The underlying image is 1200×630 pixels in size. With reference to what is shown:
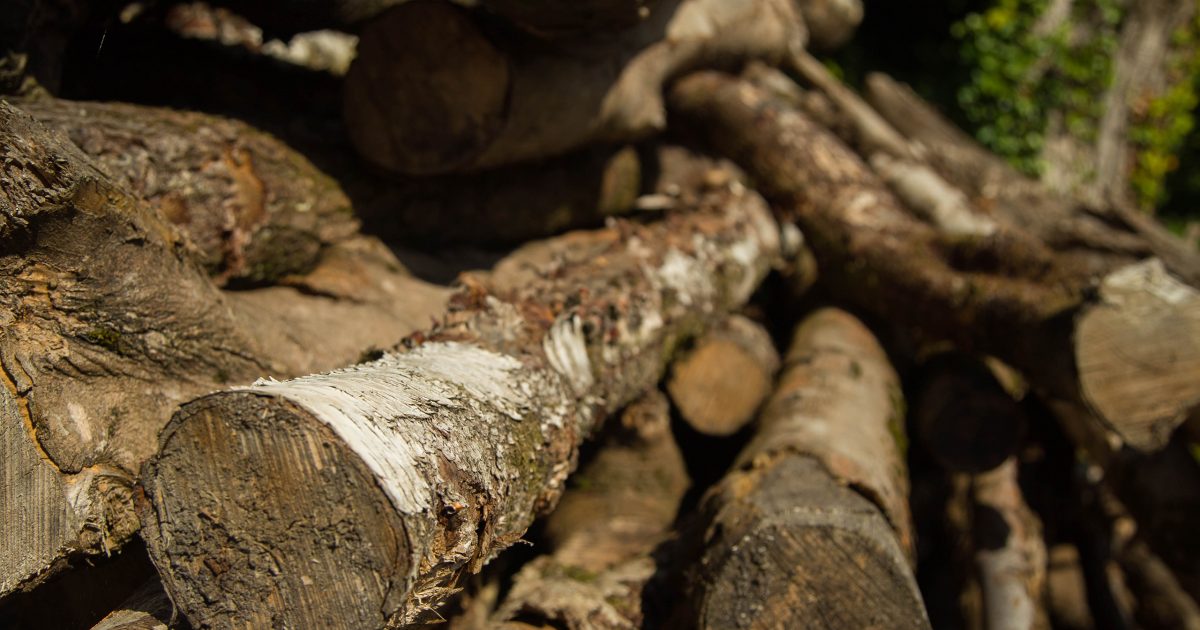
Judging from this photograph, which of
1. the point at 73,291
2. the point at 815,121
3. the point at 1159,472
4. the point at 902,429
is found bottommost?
the point at 1159,472

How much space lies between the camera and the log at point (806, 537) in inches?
92.0

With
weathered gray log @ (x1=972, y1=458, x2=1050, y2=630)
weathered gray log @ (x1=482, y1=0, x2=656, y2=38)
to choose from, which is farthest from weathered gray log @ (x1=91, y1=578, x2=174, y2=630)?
weathered gray log @ (x1=972, y1=458, x2=1050, y2=630)

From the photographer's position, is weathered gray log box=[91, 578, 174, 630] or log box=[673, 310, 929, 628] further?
log box=[673, 310, 929, 628]

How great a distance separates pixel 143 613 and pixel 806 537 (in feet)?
5.14

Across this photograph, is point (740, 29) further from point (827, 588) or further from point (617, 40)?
point (827, 588)

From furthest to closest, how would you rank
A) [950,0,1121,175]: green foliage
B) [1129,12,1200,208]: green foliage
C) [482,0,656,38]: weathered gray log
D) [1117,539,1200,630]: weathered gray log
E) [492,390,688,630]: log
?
[1129,12,1200,208]: green foliage → [950,0,1121,175]: green foliage → [1117,539,1200,630]: weathered gray log → [482,0,656,38]: weathered gray log → [492,390,688,630]: log

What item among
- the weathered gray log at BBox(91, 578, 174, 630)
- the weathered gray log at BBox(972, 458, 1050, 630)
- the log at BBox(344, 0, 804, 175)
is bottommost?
the weathered gray log at BBox(972, 458, 1050, 630)

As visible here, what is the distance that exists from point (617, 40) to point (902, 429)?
1.96m

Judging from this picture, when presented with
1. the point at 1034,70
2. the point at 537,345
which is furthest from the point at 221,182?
the point at 1034,70

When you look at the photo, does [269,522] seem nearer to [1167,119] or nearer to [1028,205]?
[1028,205]

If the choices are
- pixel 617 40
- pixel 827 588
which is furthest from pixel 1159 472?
pixel 617 40

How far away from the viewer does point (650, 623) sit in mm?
2736

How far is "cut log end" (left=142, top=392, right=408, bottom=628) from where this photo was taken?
171 cm

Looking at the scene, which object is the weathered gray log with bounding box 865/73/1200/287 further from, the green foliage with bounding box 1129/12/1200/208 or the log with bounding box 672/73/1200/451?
the green foliage with bounding box 1129/12/1200/208
